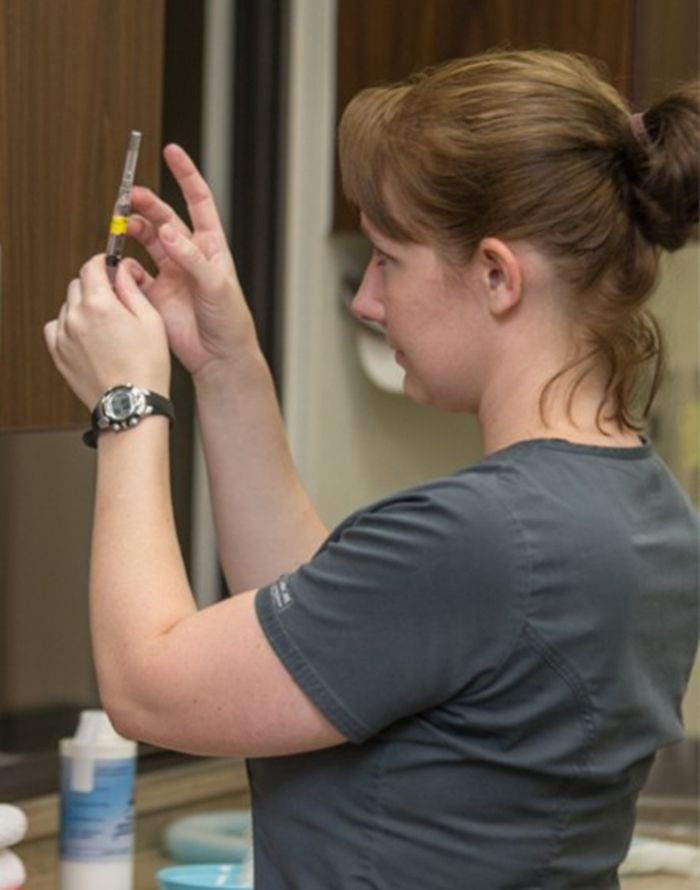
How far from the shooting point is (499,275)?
1.30 meters

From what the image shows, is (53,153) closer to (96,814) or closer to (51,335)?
(51,335)

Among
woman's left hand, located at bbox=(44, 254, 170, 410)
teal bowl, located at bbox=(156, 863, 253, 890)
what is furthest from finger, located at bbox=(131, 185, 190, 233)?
teal bowl, located at bbox=(156, 863, 253, 890)

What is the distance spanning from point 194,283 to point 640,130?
0.38 m

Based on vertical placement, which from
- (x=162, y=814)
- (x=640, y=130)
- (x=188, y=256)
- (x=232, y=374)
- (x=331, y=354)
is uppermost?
(x=640, y=130)

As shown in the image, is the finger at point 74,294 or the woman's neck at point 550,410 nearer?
the woman's neck at point 550,410

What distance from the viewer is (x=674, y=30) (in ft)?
7.21

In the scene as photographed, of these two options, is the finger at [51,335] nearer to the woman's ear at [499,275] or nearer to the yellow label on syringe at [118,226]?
the yellow label on syringe at [118,226]

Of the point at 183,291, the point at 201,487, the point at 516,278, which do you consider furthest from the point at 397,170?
the point at 201,487

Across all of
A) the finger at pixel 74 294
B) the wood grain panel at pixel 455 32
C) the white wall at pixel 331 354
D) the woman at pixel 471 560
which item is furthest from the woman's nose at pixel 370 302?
the white wall at pixel 331 354

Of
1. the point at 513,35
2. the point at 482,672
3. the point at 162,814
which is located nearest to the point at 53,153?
the point at 482,672

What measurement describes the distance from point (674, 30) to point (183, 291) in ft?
3.02

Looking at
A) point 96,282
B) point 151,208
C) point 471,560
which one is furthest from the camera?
point 151,208

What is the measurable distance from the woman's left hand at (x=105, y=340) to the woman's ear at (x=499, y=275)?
0.84 ft

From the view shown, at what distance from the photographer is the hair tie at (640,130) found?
1349mm
